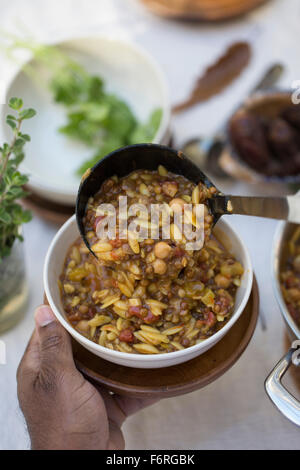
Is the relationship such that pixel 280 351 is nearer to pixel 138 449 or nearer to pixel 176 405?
pixel 176 405

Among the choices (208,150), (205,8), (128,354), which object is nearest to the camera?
(128,354)

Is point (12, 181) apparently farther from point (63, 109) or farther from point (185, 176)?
point (63, 109)

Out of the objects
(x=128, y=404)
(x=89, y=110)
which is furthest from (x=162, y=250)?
(x=89, y=110)

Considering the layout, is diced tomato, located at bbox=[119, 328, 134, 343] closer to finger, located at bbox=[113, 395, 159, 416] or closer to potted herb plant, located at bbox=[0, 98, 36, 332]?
finger, located at bbox=[113, 395, 159, 416]

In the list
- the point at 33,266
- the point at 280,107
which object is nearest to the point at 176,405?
the point at 33,266

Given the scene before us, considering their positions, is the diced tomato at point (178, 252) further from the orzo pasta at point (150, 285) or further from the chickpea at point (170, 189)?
the chickpea at point (170, 189)

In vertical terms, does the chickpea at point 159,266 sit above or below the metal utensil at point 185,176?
below

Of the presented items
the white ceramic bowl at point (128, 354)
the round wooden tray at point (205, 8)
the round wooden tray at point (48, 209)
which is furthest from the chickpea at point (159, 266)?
the round wooden tray at point (205, 8)
